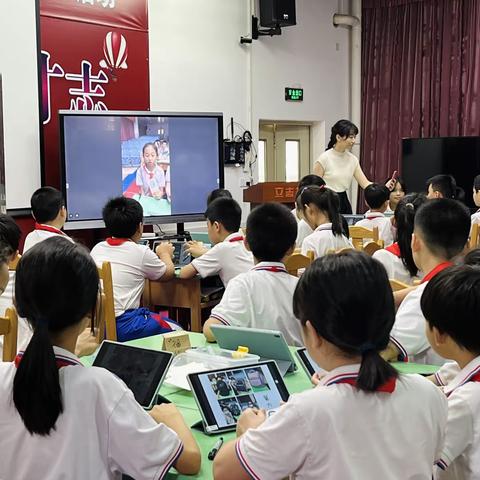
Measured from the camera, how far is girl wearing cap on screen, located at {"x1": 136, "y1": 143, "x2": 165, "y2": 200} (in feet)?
19.9

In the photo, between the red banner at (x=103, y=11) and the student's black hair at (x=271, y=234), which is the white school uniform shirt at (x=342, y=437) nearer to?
the student's black hair at (x=271, y=234)

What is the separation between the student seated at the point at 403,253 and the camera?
3.11 m

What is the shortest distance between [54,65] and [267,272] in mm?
3914

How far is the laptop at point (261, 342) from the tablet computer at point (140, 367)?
44 centimetres

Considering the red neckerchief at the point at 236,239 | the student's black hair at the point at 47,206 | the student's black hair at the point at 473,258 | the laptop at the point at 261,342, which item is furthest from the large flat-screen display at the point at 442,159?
the laptop at the point at 261,342

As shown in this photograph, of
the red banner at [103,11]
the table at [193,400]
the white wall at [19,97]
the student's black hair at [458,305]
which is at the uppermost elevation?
the red banner at [103,11]

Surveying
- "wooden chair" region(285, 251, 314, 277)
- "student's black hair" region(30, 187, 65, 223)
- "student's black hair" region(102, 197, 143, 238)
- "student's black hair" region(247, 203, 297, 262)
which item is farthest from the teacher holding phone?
"student's black hair" region(247, 203, 297, 262)

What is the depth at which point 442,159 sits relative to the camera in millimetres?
8203

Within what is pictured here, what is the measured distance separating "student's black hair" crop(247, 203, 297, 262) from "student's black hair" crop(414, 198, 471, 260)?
18.8 inches

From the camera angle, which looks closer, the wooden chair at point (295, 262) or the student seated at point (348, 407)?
the student seated at point (348, 407)

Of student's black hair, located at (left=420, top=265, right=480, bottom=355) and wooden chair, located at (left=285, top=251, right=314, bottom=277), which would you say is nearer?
student's black hair, located at (left=420, top=265, right=480, bottom=355)

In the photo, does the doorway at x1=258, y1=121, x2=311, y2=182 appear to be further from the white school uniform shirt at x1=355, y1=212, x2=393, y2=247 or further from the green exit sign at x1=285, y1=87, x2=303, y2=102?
the white school uniform shirt at x1=355, y1=212, x2=393, y2=247

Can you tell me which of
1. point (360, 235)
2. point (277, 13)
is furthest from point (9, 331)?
point (277, 13)

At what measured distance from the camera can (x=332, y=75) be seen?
898cm
